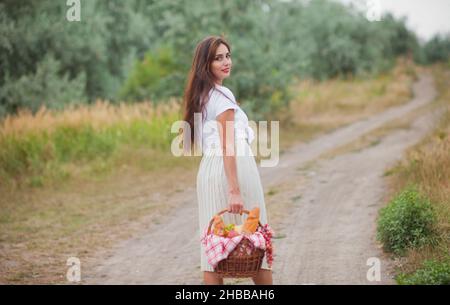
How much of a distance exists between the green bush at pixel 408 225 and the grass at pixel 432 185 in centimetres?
10

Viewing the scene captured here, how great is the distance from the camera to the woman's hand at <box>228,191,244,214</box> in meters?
3.93

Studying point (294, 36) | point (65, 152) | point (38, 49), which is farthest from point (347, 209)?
point (294, 36)

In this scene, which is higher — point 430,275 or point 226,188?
point 226,188

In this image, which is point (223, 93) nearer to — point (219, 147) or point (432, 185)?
point (219, 147)

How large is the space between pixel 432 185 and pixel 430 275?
249 cm

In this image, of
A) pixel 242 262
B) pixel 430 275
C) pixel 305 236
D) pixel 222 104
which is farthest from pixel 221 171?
pixel 305 236

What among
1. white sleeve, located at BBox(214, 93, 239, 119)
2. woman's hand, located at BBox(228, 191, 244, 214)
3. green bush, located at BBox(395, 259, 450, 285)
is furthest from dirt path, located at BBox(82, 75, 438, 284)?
white sleeve, located at BBox(214, 93, 239, 119)

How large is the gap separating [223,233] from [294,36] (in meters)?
27.5

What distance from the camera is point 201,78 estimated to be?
4.10m

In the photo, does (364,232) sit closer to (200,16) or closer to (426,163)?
(426,163)

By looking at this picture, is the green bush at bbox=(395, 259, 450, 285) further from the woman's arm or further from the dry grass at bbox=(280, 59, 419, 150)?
the dry grass at bbox=(280, 59, 419, 150)

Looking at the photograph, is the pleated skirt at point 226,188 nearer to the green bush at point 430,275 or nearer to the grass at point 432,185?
the green bush at point 430,275

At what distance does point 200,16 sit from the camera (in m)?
16.4

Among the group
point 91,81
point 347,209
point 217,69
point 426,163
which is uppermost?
point 91,81
